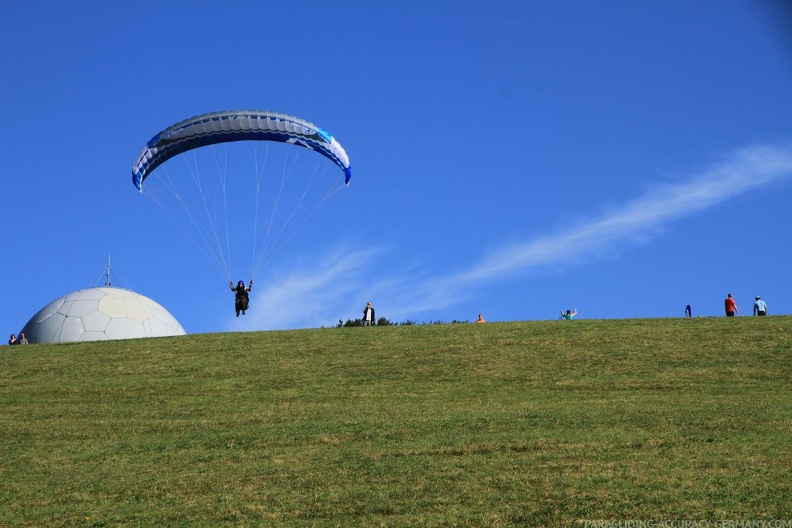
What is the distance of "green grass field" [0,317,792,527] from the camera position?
1486 cm

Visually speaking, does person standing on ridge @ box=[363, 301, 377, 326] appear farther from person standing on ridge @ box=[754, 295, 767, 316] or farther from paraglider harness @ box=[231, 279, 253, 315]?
person standing on ridge @ box=[754, 295, 767, 316]

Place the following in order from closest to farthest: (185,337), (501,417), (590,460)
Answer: (590,460), (501,417), (185,337)

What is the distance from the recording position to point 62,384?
27.4 metres

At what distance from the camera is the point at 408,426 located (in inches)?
807

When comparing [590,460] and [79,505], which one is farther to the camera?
[590,460]

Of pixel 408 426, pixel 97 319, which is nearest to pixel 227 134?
pixel 97 319

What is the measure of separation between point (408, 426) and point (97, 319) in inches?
1231

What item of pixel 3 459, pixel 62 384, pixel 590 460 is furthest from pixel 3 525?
pixel 62 384

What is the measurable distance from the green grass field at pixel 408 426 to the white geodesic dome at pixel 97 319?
513 inches

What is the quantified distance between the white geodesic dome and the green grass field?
42.7ft

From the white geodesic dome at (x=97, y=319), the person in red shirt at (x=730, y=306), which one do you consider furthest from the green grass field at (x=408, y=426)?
the white geodesic dome at (x=97, y=319)

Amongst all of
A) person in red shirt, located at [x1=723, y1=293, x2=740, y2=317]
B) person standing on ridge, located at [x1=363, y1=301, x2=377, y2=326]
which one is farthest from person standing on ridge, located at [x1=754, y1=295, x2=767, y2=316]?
person standing on ridge, located at [x1=363, y1=301, x2=377, y2=326]

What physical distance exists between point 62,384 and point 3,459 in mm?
8297

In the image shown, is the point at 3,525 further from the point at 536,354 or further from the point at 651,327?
the point at 651,327
